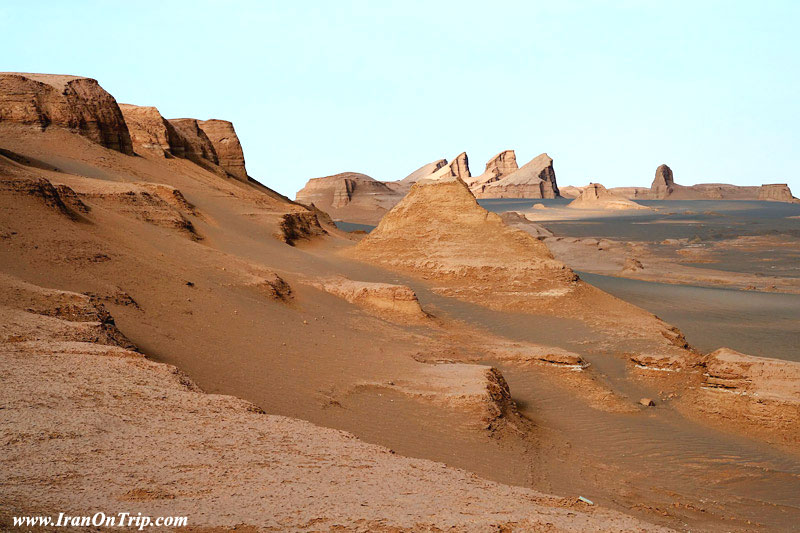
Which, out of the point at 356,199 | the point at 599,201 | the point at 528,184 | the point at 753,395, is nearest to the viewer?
the point at 753,395

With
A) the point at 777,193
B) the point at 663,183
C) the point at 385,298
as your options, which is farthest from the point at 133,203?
the point at 777,193

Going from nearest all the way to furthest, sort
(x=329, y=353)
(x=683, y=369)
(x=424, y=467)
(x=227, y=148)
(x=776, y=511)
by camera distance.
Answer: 1. (x=424, y=467)
2. (x=776, y=511)
3. (x=329, y=353)
4. (x=683, y=369)
5. (x=227, y=148)

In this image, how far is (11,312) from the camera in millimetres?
6551

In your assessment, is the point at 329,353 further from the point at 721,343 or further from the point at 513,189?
the point at 513,189

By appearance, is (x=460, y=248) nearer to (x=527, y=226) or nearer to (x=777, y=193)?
(x=527, y=226)

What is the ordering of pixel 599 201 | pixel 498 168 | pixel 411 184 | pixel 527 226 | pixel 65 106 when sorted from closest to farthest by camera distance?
1. pixel 65 106
2. pixel 527 226
3. pixel 599 201
4. pixel 411 184
5. pixel 498 168

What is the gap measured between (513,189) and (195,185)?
94.6 metres

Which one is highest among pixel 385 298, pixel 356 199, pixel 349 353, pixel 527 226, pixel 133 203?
pixel 356 199

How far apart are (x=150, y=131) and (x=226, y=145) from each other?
789 cm

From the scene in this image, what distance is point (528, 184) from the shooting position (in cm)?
11519

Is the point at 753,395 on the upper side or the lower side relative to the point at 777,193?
lower

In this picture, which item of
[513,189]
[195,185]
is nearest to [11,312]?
[195,185]

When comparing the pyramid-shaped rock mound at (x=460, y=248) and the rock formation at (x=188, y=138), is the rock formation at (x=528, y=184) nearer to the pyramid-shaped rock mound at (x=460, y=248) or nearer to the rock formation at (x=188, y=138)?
the rock formation at (x=188, y=138)

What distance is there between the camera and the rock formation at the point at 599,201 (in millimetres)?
89000
